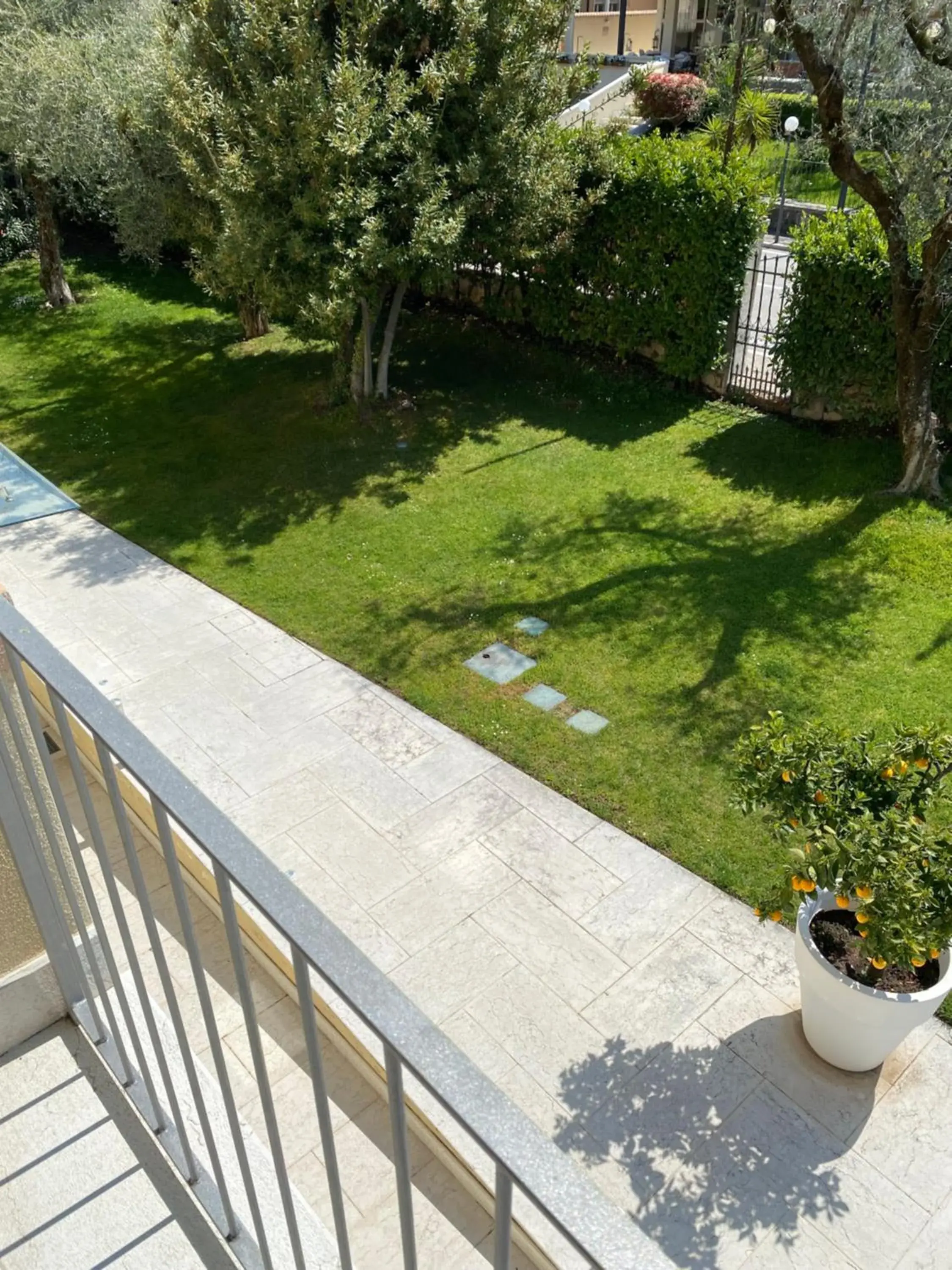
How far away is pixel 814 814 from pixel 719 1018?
124cm

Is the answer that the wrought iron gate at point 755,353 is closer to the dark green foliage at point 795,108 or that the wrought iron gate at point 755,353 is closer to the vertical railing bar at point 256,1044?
the dark green foliage at point 795,108

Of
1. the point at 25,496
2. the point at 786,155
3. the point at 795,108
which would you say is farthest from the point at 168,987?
the point at 795,108

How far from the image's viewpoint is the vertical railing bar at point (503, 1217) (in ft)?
3.10

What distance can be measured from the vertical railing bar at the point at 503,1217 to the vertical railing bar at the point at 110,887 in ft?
3.34

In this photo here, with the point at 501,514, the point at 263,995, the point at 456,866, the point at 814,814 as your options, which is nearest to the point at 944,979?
the point at 814,814

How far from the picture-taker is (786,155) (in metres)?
12.6

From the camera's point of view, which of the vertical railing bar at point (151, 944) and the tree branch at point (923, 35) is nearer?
the vertical railing bar at point (151, 944)

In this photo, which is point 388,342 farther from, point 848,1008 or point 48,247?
point 848,1008

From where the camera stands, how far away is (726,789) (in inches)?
222

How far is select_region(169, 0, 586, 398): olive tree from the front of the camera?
8.35 m

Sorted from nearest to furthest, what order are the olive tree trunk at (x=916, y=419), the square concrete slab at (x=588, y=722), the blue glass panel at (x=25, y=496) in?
the square concrete slab at (x=588, y=722)
the olive tree trunk at (x=916, y=419)
the blue glass panel at (x=25, y=496)

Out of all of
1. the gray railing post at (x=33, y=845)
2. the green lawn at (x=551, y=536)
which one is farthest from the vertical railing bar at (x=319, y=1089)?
the green lawn at (x=551, y=536)

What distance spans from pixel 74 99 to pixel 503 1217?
→ 14849mm

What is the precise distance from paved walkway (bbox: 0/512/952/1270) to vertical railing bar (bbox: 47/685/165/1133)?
2.28 m
